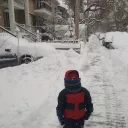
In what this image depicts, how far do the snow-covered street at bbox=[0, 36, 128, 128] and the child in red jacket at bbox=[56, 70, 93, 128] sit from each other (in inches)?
58.6


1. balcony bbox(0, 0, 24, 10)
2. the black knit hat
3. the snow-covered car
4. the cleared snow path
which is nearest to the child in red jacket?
the black knit hat

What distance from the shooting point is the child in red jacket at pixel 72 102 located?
147 inches

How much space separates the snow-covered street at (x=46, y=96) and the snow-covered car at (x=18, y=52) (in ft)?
4.94

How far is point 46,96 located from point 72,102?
3336 millimetres

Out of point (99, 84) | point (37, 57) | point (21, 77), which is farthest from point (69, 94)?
point (37, 57)

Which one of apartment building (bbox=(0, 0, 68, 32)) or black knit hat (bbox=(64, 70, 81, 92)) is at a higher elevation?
apartment building (bbox=(0, 0, 68, 32))

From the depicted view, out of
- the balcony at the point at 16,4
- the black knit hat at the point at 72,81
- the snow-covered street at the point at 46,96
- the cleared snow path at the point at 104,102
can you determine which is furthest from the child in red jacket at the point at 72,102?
the balcony at the point at 16,4

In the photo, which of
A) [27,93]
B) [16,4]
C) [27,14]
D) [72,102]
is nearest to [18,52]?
[27,93]

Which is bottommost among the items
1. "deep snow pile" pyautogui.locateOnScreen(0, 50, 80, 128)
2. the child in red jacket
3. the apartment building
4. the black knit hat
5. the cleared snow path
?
the cleared snow path

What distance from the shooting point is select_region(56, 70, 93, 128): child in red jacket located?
3.73 m

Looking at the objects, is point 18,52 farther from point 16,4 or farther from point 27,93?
point 16,4

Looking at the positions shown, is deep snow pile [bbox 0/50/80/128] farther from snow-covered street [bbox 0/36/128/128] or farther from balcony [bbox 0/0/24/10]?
balcony [bbox 0/0/24/10]

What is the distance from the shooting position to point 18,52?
41.0ft

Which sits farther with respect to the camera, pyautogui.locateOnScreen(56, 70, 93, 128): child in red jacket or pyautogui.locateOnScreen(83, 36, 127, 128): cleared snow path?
pyautogui.locateOnScreen(83, 36, 127, 128): cleared snow path
